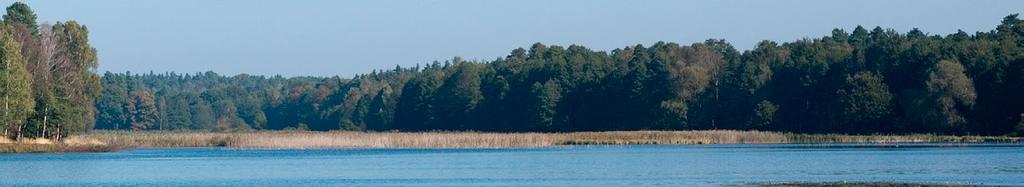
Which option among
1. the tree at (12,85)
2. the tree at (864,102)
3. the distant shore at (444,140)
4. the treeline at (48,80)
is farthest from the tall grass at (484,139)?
the tree at (12,85)

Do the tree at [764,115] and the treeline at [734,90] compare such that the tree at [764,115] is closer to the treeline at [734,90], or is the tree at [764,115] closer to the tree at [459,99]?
the treeline at [734,90]

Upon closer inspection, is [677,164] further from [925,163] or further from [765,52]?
[765,52]

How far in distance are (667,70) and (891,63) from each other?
808 inches

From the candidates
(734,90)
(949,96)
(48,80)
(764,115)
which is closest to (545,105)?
(734,90)

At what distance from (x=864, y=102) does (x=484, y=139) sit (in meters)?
26.8

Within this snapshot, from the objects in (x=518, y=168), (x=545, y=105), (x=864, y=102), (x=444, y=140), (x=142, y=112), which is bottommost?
(x=518, y=168)

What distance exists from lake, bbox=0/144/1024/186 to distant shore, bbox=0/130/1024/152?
6.38 meters

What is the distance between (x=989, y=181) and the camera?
3569 cm

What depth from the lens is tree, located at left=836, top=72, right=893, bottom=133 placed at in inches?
3595

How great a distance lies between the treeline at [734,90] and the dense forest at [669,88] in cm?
11

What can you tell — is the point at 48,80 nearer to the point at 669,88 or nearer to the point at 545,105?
the point at 669,88

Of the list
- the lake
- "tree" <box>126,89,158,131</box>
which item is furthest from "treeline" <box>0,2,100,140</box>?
"tree" <box>126,89,158,131</box>

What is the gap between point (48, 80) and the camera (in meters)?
75.3

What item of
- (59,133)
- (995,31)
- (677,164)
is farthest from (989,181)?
(995,31)
